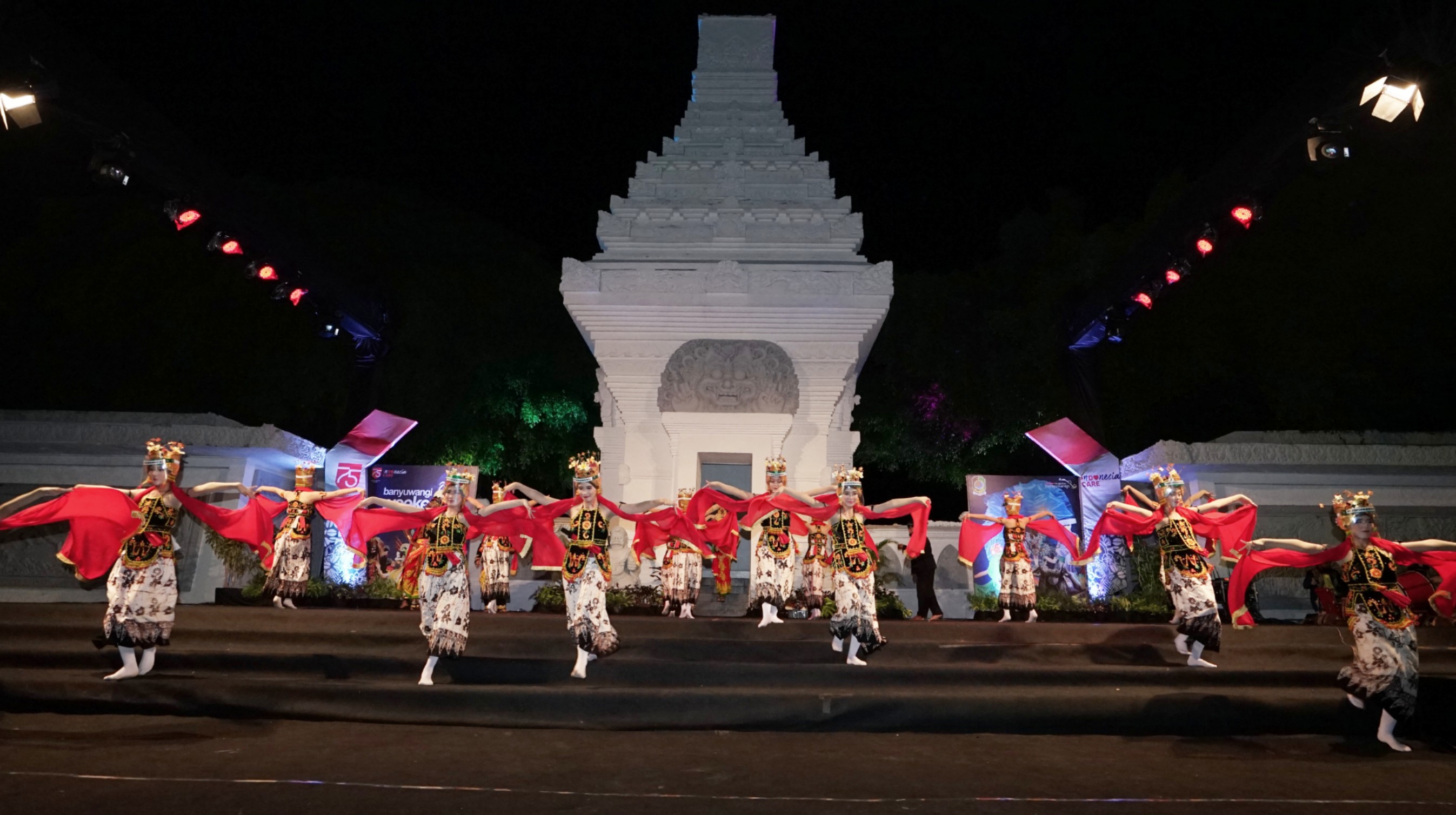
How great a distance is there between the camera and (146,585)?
22.1 feet

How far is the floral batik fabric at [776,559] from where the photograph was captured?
8.09 meters

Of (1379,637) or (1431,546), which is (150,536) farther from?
(1431,546)

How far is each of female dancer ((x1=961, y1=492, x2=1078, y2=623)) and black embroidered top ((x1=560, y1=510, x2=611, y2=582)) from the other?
4263mm

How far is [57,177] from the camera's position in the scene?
15.9m

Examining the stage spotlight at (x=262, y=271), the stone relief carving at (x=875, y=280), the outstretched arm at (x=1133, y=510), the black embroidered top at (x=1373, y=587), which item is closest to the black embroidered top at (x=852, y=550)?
the outstretched arm at (x=1133, y=510)

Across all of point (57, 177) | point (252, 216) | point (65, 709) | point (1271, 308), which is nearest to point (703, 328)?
point (252, 216)

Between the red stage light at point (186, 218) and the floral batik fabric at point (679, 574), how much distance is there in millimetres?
6778

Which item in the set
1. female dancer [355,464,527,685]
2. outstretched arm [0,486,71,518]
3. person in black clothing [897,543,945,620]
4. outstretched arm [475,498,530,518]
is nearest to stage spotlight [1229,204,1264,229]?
person in black clothing [897,543,945,620]

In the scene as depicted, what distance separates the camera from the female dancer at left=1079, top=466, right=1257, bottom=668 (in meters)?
7.06

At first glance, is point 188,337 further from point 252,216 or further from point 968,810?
point 968,810

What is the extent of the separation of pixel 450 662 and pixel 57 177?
1495 centimetres

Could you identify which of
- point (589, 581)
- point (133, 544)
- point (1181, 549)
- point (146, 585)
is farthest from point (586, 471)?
point (1181, 549)

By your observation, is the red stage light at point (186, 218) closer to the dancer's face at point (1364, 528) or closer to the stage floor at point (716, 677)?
the stage floor at point (716, 677)

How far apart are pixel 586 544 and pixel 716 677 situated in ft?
4.88
